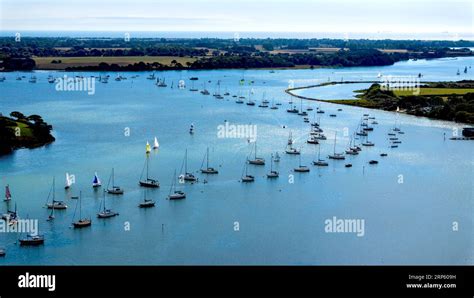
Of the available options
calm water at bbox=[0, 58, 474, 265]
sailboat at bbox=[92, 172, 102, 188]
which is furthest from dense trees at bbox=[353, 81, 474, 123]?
sailboat at bbox=[92, 172, 102, 188]

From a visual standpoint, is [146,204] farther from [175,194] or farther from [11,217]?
[11,217]
